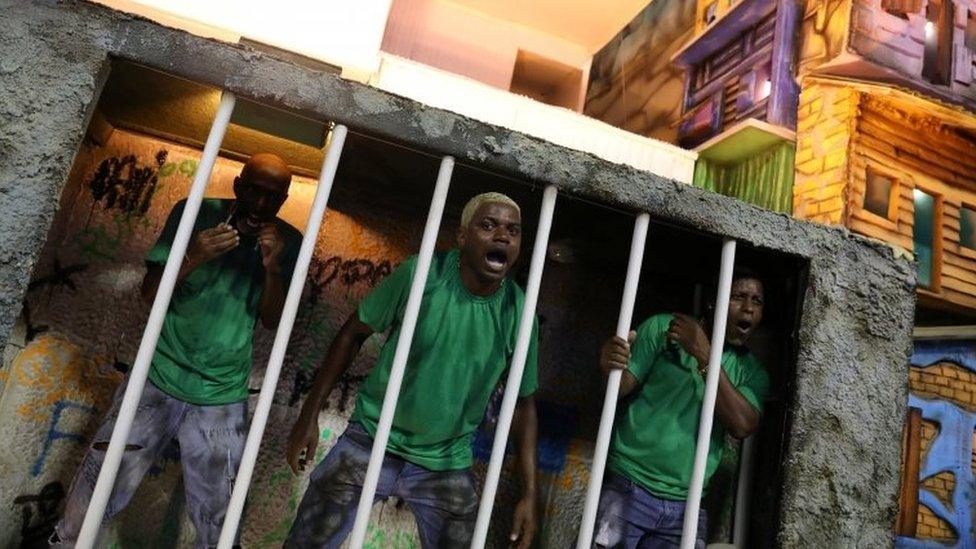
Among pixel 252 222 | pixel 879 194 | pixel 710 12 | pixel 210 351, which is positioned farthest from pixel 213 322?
pixel 710 12

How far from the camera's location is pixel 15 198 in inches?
63.6

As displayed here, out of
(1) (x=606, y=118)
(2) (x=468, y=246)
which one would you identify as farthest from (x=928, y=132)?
(2) (x=468, y=246)

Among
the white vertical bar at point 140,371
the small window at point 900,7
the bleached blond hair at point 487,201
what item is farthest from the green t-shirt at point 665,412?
the small window at point 900,7

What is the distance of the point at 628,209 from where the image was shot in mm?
2084

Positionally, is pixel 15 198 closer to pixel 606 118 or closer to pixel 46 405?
pixel 46 405

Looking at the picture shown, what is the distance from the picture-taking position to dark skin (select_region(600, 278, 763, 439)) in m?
2.04

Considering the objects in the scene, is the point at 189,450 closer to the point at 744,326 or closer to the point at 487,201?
the point at 487,201

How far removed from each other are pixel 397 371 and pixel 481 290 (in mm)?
558

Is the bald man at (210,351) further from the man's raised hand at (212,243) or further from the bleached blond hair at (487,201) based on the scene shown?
the bleached blond hair at (487,201)

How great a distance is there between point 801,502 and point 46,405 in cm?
321

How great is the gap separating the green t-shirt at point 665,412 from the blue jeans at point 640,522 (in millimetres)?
40

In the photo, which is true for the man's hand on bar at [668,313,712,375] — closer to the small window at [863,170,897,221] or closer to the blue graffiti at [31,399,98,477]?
the blue graffiti at [31,399,98,477]

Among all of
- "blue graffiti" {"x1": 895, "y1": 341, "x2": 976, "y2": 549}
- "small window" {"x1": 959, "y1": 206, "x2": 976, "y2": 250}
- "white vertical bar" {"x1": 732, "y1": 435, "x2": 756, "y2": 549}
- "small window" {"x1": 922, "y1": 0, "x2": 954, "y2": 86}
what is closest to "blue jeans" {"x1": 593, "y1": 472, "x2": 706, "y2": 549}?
"white vertical bar" {"x1": 732, "y1": 435, "x2": 756, "y2": 549}

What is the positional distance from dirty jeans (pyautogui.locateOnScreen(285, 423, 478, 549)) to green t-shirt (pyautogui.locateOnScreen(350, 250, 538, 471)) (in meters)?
0.06
